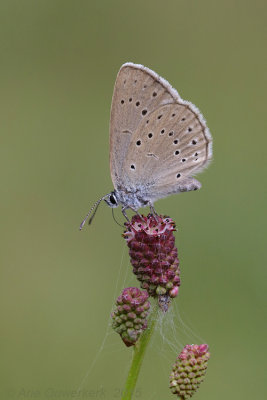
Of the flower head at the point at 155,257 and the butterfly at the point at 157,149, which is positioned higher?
the butterfly at the point at 157,149

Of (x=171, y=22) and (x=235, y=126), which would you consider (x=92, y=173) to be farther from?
(x=171, y=22)

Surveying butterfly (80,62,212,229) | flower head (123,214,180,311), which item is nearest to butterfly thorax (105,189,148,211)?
butterfly (80,62,212,229)

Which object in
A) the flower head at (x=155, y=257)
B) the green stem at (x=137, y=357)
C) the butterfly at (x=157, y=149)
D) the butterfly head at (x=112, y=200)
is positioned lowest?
the green stem at (x=137, y=357)

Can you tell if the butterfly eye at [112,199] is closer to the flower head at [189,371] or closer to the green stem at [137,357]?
the green stem at [137,357]

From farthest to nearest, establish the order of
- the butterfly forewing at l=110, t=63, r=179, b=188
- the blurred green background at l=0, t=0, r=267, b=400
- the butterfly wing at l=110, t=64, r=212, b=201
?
the blurred green background at l=0, t=0, r=267, b=400
the butterfly wing at l=110, t=64, r=212, b=201
the butterfly forewing at l=110, t=63, r=179, b=188

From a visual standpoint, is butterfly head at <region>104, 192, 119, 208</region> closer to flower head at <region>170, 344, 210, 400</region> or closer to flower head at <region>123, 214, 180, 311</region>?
flower head at <region>123, 214, 180, 311</region>

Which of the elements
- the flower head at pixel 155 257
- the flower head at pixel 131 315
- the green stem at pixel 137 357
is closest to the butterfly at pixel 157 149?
the flower head at pixel 155 257

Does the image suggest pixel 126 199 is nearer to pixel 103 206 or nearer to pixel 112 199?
pixel 112 199
